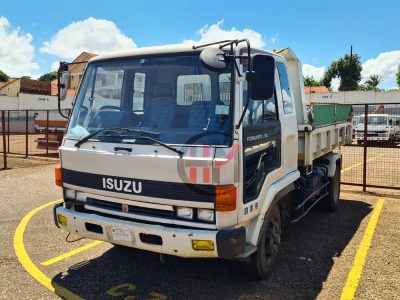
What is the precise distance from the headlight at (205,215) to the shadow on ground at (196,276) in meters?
0.87

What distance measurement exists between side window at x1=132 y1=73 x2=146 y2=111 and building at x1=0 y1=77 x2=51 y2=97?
51.9 meters

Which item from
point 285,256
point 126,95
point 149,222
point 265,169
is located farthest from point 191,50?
point 285,256

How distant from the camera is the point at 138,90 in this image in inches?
162

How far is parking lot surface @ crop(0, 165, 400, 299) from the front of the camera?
3930 mm

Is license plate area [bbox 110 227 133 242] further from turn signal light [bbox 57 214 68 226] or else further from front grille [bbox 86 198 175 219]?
turn signal light [bbox 57 214 68 226]

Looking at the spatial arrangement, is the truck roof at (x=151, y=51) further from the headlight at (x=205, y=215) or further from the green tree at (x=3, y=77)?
the green tree at (x=3, y=77)

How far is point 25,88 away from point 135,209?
53028 mm

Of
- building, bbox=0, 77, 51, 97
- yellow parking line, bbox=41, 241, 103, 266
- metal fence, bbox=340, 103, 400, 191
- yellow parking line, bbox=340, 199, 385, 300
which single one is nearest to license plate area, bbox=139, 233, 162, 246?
yellow parking line, bbox=41, 241, 103, 266

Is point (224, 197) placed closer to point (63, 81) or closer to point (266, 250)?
point (266, 250)

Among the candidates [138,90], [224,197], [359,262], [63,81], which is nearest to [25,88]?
[63,81]

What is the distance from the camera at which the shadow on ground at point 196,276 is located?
3900 millimetres

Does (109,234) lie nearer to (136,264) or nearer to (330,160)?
(136,264)

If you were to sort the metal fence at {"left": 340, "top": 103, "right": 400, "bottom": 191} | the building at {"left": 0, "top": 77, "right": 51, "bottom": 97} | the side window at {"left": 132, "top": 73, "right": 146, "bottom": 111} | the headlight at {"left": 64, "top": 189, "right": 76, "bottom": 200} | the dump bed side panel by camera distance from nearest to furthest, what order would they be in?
the side window at {"left": 132, "top": 73, "right": 146, "bottom": 111}, the headlight at {"left": 64, "top": 189, "right": 76, "bottom": 200}, the dump bed side panel, the metal fence at {"left": 340, "top": 103, "right": 400, "bottom": 191}, the building at {"left": 0, "top": 77, "right": 51, "bottom": 97}

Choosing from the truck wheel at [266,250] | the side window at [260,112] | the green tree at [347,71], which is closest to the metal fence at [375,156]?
the side window at [260,112]
